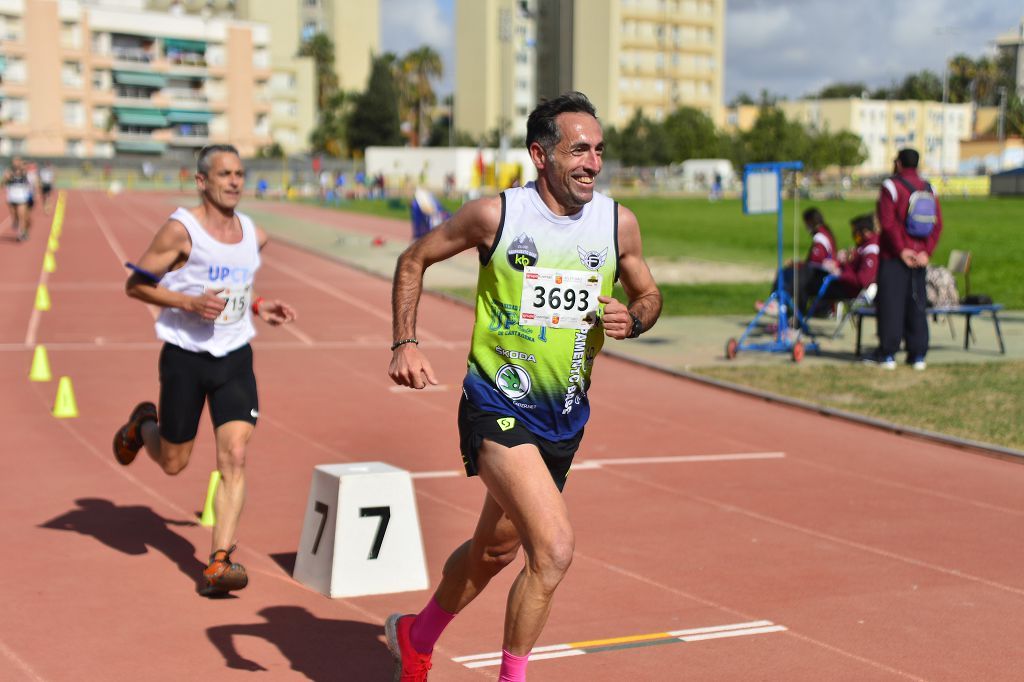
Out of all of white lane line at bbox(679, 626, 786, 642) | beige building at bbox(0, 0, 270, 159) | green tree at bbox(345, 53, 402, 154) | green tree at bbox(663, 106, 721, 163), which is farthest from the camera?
green tree at bbox(663, 106, 721, 163)

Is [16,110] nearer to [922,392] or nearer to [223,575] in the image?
[922,392]

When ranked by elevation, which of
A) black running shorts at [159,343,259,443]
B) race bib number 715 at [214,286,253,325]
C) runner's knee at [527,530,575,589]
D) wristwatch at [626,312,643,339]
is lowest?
runner's knee at [527,530,575,589]

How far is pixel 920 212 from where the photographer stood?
13.8 metres

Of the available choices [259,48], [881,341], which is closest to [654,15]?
[259,48]

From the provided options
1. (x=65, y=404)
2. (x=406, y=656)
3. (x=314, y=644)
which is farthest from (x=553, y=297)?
(x=65, y=404)

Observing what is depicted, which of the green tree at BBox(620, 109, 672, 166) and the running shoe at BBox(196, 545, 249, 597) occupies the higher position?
the green tree at BBox(620, 109, 672, 166)

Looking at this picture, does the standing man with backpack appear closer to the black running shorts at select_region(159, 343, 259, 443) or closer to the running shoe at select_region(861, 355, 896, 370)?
the running shoe at select_region(861, 355, 896, 370)

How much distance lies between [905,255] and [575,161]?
10.0 meters

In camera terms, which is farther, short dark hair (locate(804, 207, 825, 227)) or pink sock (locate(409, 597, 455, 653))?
short dark hair (locate(804, 207, 825, 227))

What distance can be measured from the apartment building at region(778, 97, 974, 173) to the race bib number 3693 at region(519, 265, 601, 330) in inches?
6311

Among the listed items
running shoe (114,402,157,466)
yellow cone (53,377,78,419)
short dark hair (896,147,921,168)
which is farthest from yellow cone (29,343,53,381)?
short dark hair (896,147,921,168)

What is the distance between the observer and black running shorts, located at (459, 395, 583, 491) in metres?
4.62

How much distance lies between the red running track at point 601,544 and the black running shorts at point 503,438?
3.66 feet

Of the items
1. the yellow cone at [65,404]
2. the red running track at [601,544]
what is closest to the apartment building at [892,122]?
the red running track at [601,544]
